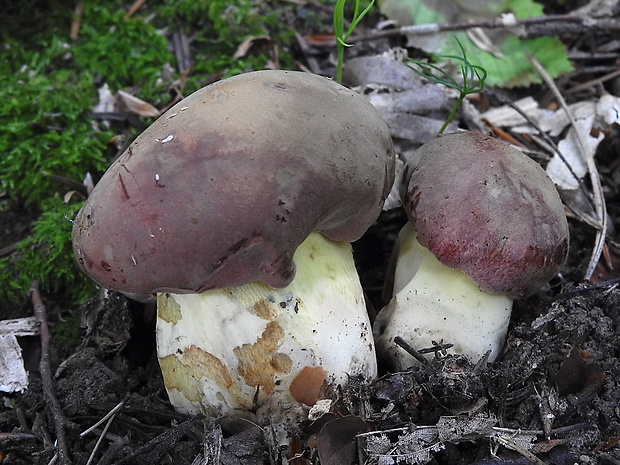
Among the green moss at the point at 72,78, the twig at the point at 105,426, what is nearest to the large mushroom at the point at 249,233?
Answer: the twig at the point at 105,426

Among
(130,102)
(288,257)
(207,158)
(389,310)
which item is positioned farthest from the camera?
(130,102)

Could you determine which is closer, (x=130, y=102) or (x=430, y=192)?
(x=430, y=192)

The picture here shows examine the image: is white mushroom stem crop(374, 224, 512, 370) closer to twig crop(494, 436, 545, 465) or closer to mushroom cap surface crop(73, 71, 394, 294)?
twig crop(494, 436, 545, 465)

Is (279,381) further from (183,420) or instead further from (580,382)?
(580,382)

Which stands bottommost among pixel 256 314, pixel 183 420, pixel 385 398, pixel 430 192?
pixel 183 420

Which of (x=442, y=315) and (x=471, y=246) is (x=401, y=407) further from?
(x=471, y=246)

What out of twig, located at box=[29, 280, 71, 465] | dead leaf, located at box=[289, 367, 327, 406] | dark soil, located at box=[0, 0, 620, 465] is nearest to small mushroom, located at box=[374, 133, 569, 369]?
dark soil, located at box=[0, 0, 620, 465]

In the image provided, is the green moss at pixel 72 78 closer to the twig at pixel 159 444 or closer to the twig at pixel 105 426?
the twig at pixel 105 426

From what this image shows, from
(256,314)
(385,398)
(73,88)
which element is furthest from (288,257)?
(73,88)
